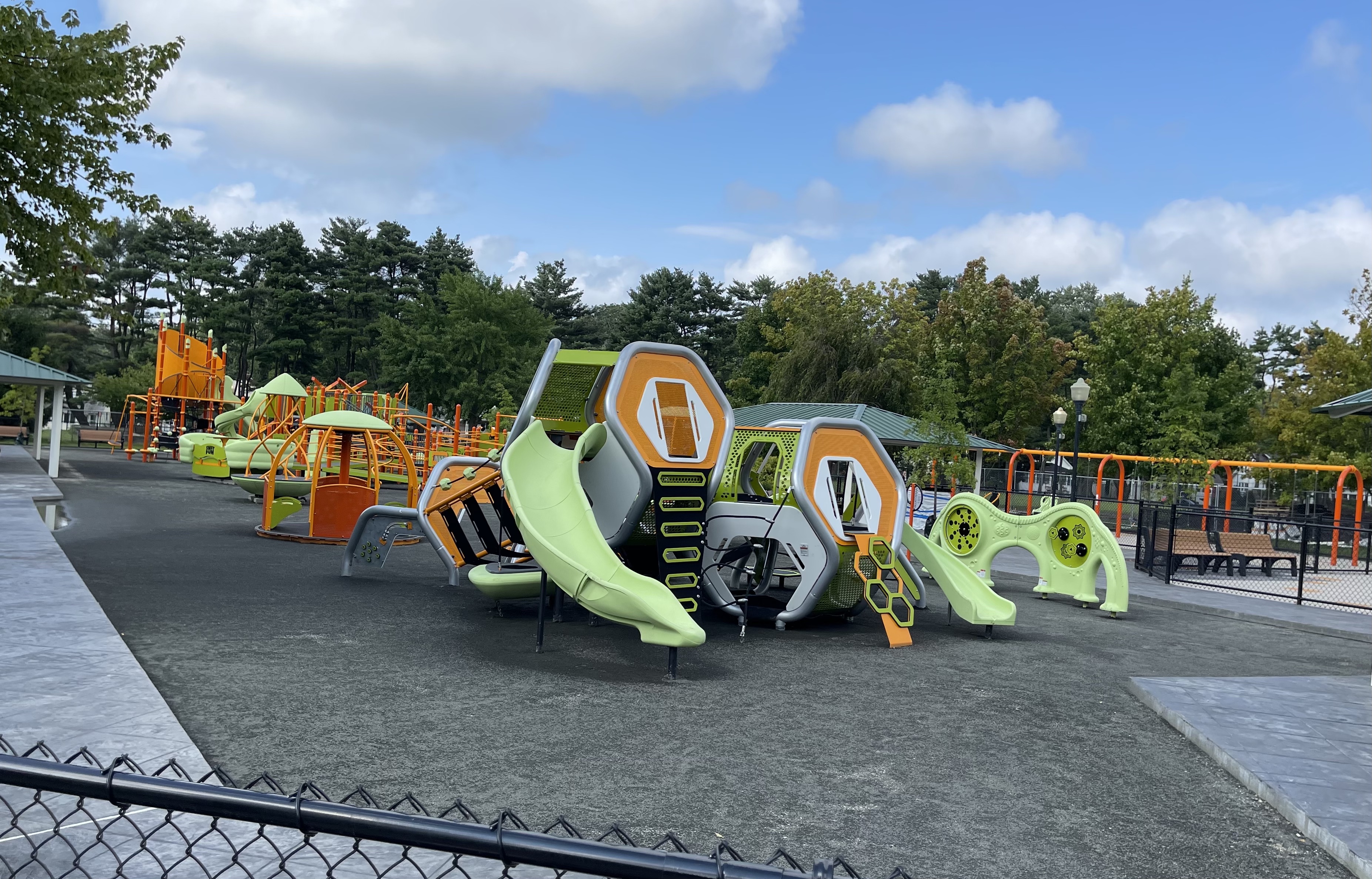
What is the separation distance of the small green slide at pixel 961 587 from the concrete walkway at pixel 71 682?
26.0 ft

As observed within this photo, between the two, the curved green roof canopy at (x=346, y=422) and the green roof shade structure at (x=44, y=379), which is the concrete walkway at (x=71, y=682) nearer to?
the curved green roof canopy at (x=346, y=422)

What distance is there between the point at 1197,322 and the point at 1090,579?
30.4 meters

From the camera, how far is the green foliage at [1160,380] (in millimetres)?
38594

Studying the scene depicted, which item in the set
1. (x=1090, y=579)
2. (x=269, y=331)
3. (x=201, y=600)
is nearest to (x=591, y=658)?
(x=201, y=600)

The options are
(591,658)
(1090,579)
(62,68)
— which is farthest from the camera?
(1090,579)

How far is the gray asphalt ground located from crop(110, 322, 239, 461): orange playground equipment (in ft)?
95.4

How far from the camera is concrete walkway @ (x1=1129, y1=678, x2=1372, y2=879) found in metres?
5.59

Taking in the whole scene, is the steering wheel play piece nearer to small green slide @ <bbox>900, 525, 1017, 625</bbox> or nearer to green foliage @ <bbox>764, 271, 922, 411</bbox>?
small green slide @ <bbox>900, 525, 1017, 625</bbox>

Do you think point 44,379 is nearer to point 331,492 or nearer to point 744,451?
point 331,492

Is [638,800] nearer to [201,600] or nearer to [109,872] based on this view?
[109,872]

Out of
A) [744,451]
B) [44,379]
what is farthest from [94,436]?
[744,451]

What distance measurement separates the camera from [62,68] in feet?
44.0

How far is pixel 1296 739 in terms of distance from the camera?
7285mm

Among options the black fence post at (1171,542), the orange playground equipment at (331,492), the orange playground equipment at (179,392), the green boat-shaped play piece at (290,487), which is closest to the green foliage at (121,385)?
the orange playground equipment at (179,392)
